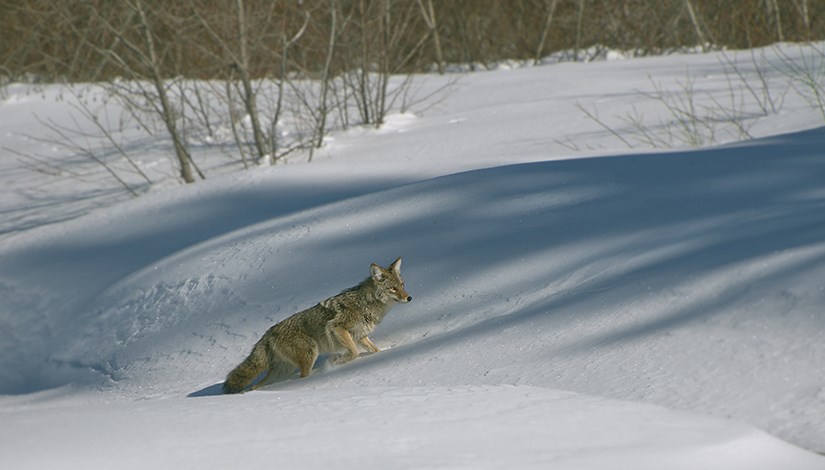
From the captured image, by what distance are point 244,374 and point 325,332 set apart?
0.42 metres

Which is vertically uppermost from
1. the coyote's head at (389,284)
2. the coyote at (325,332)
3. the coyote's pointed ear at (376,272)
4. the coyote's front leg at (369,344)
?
the coyote's pointed ear at (376,272)

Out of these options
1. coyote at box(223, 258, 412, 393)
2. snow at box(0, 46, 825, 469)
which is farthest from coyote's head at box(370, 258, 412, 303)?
snow at box(0, 46, 825, 469)

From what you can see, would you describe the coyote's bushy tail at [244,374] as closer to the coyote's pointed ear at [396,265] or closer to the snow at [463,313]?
the snow at [463,313]

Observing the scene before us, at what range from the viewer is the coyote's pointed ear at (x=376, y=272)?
15.6 ft

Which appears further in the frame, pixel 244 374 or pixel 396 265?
pixel 396 265

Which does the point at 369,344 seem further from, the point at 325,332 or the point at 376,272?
the point at 376,272

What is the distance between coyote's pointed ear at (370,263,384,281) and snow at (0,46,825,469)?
12.1 inches

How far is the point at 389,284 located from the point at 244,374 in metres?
0.77

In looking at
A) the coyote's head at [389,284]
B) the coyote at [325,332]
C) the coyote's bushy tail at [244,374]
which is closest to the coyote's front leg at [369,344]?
the coyote at [325,332]

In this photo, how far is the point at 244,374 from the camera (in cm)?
461

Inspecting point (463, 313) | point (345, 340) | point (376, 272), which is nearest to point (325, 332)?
point (345, 340)

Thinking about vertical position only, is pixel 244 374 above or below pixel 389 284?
below

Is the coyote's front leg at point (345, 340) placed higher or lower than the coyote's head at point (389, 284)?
lower

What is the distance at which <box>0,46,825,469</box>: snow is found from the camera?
2.69 metres
